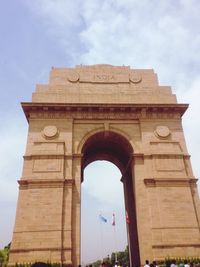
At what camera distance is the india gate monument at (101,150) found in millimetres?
17625

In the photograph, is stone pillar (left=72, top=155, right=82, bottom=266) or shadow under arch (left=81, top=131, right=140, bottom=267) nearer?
stone pillar (left=72, top=155, right=82, bottom=266)

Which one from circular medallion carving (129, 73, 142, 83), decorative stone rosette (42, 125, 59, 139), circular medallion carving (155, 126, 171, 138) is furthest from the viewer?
circular medallion carving (129, 73, 142, 83)

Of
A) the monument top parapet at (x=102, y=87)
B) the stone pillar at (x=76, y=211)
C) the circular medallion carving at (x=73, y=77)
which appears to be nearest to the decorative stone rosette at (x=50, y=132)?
the stone pillar at (x=76, y=211)

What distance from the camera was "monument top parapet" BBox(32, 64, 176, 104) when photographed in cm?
2333

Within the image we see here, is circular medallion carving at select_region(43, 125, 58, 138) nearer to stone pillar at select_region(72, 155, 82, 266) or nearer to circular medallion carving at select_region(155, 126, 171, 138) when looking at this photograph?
stone pillar at select_region(72, 155, 82, 266)

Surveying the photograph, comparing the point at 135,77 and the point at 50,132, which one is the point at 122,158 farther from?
the point at 50,132

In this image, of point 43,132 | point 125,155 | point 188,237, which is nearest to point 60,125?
point 43,132

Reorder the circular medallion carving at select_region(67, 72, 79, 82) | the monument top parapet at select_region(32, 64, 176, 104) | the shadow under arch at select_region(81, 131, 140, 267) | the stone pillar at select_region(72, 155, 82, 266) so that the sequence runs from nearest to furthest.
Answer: the stone pillar at select_region(72, 155, 82, 266) < the shadow under arch at select_region(81, 131, 140, 267) < the monument top parapet at select_region(32, 64, 176, 104) < the circular medallion carving at select_region(67, 72, 79, 82)

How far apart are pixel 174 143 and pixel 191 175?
2903mm

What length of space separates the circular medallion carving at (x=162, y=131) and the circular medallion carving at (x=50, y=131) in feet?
27.7

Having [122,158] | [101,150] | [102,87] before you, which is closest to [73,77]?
→ [102,87]

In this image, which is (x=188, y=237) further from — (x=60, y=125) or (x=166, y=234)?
(x=60, y=125)

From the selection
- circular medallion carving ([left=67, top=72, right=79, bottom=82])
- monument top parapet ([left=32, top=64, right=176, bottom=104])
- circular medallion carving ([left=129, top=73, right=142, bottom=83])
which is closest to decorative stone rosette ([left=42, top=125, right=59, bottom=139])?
monument top parapet ([left=32, top=64, right=176, bottom=104])

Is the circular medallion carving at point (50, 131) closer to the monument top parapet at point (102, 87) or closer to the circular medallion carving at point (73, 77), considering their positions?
the monument top parapet at point (102, 87)
